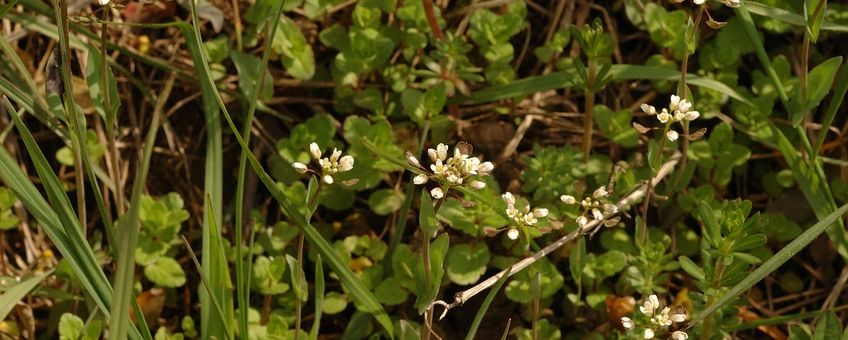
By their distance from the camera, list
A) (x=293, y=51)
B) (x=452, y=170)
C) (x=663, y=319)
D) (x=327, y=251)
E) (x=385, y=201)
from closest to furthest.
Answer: (x=452, y=170) < (x=663, y=319) < (x=327, y=251) < (x=385, y=201) < (x=293, y=51)

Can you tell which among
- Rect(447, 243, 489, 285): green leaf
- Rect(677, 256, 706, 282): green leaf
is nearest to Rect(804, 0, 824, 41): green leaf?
Rect(677, 256, 706, 282): green leaf

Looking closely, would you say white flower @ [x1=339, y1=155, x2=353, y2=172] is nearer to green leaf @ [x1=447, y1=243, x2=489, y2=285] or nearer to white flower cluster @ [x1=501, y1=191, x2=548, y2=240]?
white flower cluster @ [x1=501, y1=191, x2=548, y2=240]

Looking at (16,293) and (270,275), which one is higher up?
(16,293)

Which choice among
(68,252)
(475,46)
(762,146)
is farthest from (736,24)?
Answer: (68,252)

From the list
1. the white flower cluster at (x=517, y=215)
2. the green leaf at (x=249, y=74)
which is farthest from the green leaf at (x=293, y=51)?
the white flower cluster at (x=517, y=215)

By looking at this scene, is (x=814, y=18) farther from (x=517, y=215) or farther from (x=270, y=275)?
(x=270, y=275)

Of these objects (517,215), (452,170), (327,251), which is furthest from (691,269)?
(327,251)

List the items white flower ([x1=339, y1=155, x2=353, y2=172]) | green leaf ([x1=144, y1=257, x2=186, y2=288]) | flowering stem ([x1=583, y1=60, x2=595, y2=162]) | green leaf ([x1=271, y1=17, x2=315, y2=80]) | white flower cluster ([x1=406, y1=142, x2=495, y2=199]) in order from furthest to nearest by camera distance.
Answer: green leaf ([x1=271, y1=17, x2=315, y2=80]) < green leaf ([x1=144, y1=257, x2=186, y2=288]) < flowering stem ([x1=583, y1=60, x2=595, y2=162]) < white flower ([x1=339, y1=155, x2=353, y2=172]) < white flower cluster ([x1=406, y1=142, x2=495, y2=199])
